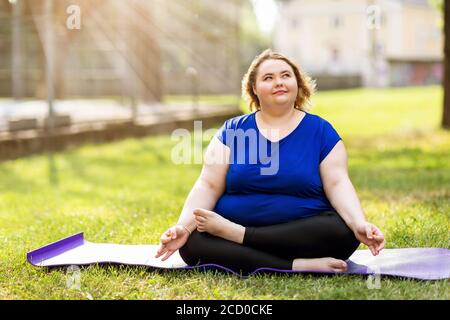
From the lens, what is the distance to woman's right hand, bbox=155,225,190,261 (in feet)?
12.1

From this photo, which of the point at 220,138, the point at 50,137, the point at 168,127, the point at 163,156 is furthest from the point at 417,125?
the point at 220,138

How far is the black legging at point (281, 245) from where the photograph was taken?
144 inches

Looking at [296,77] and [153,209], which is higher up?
[296,77]

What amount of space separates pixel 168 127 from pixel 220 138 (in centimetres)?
895

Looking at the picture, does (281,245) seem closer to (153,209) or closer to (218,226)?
(218,226)

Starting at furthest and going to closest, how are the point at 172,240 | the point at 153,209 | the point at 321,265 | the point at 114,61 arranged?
the point at 114,61, the point at 153,209, the point at 172,240, the point at 321,265

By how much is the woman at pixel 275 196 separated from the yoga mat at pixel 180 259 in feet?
0.32

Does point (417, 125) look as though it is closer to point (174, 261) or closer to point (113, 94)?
point (113, 94)

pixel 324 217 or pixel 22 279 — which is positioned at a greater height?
pixel 324 217

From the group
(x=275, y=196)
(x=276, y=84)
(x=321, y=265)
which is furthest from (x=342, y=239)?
(x=276, y=84)

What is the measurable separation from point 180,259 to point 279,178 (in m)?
0.65

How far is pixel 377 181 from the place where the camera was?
23.4 feet

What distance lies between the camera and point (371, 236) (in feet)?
11.5

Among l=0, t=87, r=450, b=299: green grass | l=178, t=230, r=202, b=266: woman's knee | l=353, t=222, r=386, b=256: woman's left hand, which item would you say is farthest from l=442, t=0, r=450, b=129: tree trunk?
l=178, t=230, r=202, b=266: woman's knee
